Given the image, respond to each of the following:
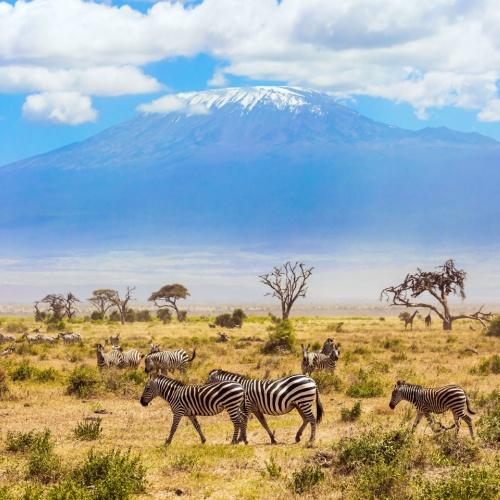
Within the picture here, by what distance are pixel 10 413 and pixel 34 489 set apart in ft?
29.7

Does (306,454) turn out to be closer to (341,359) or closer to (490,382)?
(490,382)

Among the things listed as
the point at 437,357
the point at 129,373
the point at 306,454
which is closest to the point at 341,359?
the point at 437,357

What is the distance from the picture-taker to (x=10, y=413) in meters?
21.9

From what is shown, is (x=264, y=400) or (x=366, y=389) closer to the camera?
(x=264, y=400)

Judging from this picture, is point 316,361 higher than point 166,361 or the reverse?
higher

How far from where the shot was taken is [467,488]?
39.4 ft

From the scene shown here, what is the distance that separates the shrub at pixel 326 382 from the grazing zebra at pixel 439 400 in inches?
277

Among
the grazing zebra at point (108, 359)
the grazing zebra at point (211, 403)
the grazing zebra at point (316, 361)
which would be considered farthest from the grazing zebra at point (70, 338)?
the grazing zebra at point (211, 403)

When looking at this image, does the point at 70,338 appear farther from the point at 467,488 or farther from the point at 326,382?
the point at 467,488

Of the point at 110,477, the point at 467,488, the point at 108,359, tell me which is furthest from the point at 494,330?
the point at 110,477

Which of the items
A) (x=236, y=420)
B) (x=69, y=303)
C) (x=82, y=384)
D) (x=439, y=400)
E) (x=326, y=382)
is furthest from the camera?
(x=69, y=303)

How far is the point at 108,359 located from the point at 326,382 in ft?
27.8

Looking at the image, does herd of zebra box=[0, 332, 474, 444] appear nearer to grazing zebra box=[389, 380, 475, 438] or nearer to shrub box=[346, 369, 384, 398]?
grazing zebra box=[389, 380, 475, 438]

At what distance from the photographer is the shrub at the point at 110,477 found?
42.8 feet
